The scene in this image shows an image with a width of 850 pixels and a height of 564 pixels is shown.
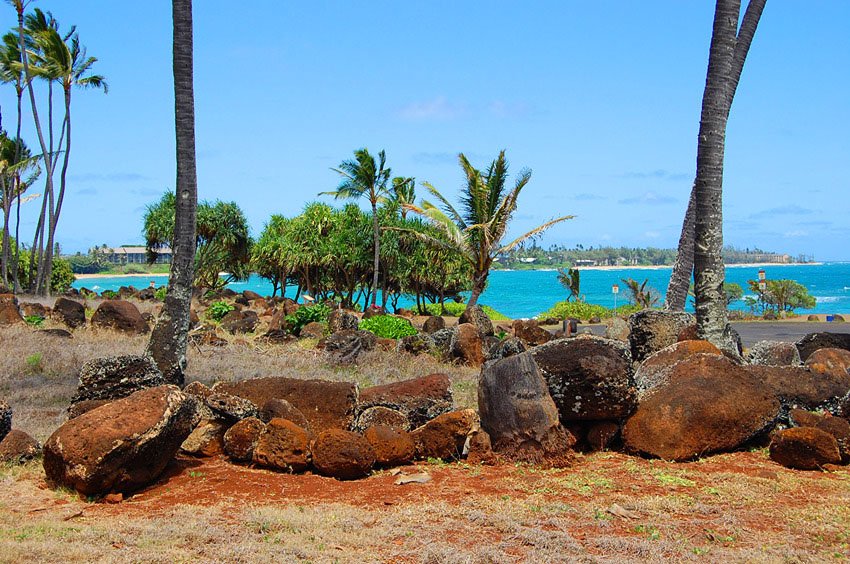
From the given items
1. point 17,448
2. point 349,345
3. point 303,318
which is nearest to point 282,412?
point 17,448

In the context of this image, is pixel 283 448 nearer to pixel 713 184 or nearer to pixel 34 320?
pixel 713 184

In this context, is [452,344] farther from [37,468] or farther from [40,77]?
[40,77]

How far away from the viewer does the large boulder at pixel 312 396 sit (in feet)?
28.4

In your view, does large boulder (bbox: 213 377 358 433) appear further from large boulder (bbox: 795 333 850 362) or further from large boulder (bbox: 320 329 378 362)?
large boulder (bbox: 795 333 850 362)

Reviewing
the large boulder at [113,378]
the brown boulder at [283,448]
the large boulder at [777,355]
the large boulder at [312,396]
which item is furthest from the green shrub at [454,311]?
the brown boulder at [283,448]

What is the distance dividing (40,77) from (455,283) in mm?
23359

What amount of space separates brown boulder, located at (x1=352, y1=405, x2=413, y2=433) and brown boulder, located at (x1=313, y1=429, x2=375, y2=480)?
2.83 feet

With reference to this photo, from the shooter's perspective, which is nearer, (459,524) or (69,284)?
(459,524)

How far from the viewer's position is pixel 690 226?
Result: 14.5 meters

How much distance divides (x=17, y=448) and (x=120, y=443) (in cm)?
164

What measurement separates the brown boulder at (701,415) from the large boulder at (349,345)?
718 centimetres

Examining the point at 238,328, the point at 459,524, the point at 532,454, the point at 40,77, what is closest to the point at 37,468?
the point at 459,524

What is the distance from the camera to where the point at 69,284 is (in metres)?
47.8

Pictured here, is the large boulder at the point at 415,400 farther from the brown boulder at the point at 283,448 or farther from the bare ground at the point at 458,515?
the brown boulder at the point at 283,448
